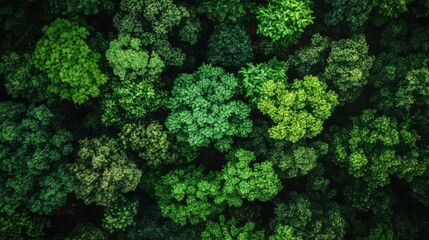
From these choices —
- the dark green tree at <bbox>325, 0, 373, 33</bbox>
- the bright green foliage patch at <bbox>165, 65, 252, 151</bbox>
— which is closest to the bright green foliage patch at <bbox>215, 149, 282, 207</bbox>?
the bright green foliage patch at <bbox>165, 65, 252, 151</bbox>

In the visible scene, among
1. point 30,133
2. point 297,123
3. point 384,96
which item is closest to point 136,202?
point 30,133

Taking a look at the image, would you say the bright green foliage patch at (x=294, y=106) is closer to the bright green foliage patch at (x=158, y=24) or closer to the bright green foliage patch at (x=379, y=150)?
the bright green foliage patch at (x=379, y=150)

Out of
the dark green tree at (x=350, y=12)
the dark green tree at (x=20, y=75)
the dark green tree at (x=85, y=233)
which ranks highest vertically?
the dark green tree at (x=350, y=12)

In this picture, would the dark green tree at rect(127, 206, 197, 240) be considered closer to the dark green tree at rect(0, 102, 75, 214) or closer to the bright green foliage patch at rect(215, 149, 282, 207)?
the bright green foliage patch at rect(215, 149, 282, 207)

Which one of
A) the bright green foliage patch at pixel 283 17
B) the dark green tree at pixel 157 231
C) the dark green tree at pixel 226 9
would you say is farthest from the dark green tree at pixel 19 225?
the bright green foliage patch at pixel 283 17

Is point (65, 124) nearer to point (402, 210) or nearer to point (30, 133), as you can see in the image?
point (30, 133)

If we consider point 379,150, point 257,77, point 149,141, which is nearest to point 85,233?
point 149,141
